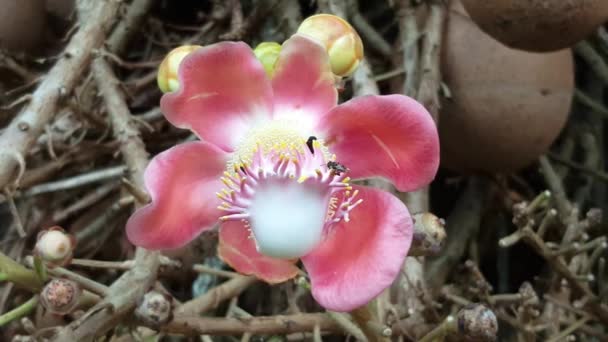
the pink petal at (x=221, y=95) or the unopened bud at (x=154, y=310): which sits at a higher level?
the pink petal at (x=221, y=95)

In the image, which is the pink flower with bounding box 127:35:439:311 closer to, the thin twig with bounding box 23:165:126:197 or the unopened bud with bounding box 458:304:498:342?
the unopened bud with bounding box 458:304:498:342

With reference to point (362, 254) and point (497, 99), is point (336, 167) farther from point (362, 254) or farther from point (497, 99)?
point (497, 99)

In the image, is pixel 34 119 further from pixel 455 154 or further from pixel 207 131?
pixel 455 154

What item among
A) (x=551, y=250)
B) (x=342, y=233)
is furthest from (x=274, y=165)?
(x=551, y=250)

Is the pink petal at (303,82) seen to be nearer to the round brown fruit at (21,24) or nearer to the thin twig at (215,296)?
the thin twig at (215,296)

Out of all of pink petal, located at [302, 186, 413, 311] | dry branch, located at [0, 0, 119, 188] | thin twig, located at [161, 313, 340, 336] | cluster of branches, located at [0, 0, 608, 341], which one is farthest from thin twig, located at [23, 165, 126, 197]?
pink petal, located at [302, 186, 413, 311]

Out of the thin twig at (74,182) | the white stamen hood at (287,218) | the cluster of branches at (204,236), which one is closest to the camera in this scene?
the white stamen hood at (287,218)

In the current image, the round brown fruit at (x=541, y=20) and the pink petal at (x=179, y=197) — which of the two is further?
the round brown fruit at (x=541, y=20)

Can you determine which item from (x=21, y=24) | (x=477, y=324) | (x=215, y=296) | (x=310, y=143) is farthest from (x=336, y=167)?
(x=21, y=24)

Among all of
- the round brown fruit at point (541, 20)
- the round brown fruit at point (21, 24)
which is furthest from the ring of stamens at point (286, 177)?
the round brown fruit at point (21, 24)
